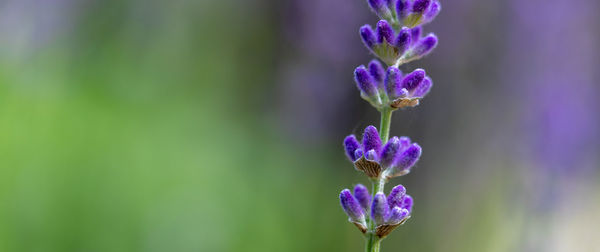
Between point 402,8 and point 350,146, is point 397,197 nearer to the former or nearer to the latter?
point 350,146

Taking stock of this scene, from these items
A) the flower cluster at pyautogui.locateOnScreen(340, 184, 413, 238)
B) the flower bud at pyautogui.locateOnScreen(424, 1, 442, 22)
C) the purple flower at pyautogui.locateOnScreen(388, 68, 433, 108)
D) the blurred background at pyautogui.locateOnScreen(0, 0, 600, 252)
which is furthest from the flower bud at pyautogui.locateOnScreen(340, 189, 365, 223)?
the blurred background at pyautogui.locateOnScreen(0, 0, 600, 252)

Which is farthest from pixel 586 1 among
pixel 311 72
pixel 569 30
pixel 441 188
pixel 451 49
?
pixel 311 72

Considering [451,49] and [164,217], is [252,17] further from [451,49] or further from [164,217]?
[164,217]

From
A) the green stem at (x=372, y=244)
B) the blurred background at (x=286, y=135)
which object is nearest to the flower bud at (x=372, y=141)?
the green stem at (x=372, y=244)

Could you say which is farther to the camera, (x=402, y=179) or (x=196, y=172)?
(x=402, y=179)

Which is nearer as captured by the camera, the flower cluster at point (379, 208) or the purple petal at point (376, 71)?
the flower cluster at point (379, 208)

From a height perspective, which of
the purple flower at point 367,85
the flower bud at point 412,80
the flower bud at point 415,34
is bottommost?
the purple flower at point 367,85

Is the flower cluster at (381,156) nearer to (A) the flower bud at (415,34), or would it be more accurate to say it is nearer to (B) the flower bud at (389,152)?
(B) the flower bud at (389,152)
